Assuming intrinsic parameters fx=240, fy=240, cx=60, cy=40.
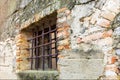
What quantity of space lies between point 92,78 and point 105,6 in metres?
0.61

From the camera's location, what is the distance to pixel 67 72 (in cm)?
228

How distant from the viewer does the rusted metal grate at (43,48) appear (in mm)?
2971

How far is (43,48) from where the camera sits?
3.14m

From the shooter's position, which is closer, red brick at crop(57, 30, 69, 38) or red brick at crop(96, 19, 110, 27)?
red brick at crop(96, 19, 110, 27)

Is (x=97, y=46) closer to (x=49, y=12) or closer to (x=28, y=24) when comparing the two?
(x=49, y=12)

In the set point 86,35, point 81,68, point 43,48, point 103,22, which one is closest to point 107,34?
point 103,22

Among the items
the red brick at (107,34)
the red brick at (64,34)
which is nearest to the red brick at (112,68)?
the red brick at (107,34)

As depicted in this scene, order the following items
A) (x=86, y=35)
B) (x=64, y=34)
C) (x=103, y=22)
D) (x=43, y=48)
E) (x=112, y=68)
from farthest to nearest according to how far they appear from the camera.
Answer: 1. (x=43, y=48)
2. (x=64, y=34)
3. (x=86, y=35)
4. (x=103, y=22)
5. (x=112, y=68)

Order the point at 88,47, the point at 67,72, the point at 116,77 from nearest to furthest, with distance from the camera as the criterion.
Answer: the point at 116,77, the point at 88,47, the point at 67,72

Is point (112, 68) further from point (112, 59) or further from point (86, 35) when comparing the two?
point (86, 35)

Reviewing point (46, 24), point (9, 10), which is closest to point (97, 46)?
point (46, 24)

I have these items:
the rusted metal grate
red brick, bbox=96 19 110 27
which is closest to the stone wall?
red brick, bbox=96 19 110 27

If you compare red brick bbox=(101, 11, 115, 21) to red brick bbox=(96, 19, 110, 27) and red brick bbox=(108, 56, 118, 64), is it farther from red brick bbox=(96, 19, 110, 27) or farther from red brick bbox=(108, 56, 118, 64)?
red brick bbox=(108, 56, 118, 64)

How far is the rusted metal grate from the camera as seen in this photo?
2.97 metres
